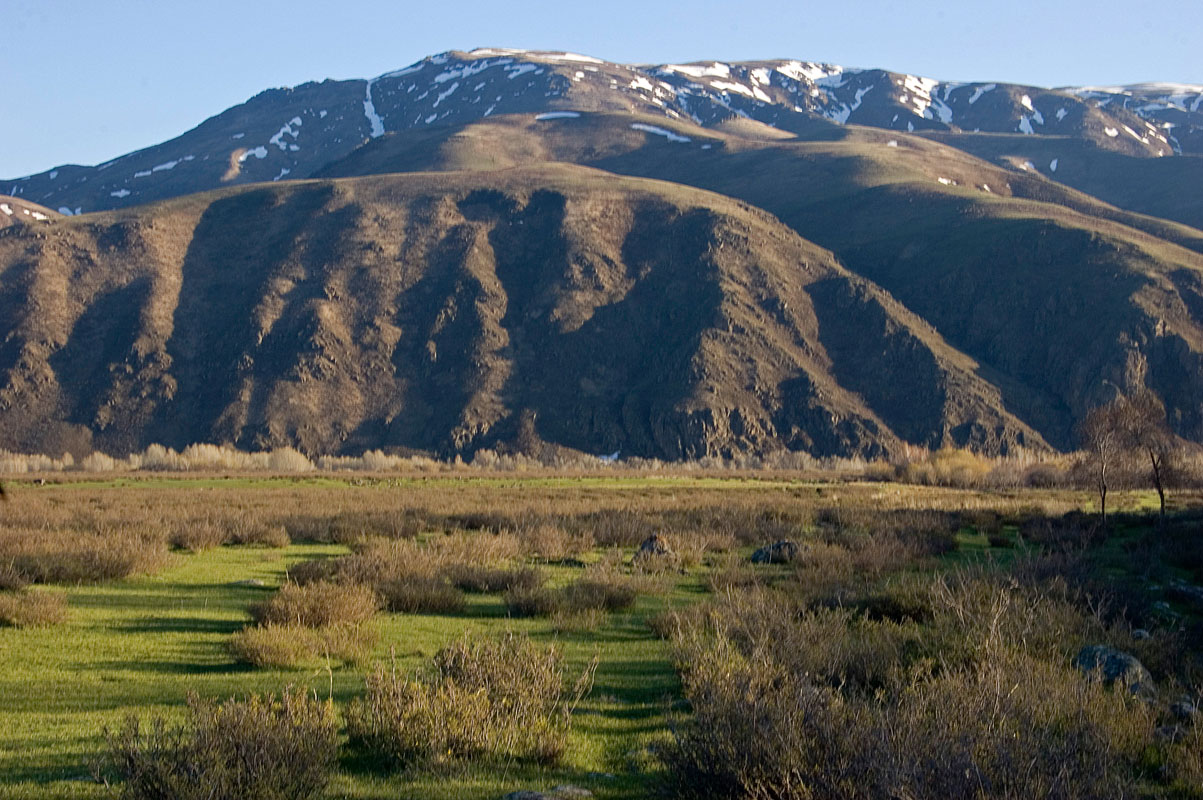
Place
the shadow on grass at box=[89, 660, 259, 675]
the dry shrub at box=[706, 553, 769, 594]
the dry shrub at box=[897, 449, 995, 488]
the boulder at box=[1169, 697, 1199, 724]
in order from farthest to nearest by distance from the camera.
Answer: the dry shrub at box=[897, 449, 995, 488] → the dry shrub at box=[706, 553, 769, 594] → the shadow on grass at box=[89, 660, 259, 675] → the boulder at box=[1169, 697, 1199, 724]

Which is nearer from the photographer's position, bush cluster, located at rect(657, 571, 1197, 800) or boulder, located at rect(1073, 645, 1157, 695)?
bush cluster, located at rect(657, 571, 1197, 800)

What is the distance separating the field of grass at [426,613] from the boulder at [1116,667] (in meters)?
3.72

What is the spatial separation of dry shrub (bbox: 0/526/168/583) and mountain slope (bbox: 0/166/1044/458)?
189 feet

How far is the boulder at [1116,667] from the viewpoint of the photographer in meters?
9.01

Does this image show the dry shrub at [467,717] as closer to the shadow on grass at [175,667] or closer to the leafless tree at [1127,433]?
the shadow on grass at [175,667]

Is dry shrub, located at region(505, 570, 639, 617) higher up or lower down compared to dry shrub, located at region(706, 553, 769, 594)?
higher up

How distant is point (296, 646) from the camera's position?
10227 mm

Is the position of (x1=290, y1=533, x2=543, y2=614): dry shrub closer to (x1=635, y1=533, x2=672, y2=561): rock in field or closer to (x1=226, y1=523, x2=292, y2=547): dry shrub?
(x1=635, y1=533, x2=672, y2=561): rock in field

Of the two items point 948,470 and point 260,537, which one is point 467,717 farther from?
point 948,470

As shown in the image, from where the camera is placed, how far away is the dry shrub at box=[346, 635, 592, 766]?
6.93 metres

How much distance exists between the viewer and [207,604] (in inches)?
544

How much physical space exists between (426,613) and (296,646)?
138 inches

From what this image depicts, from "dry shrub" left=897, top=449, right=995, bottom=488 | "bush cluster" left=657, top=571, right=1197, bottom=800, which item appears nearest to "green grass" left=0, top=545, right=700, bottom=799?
"bush cluster" left=657, top=571, right=1197, bottom=800

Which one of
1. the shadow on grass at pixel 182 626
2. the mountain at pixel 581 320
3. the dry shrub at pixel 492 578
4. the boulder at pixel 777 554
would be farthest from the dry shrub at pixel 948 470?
the shadow on grass at pixel 182 626
